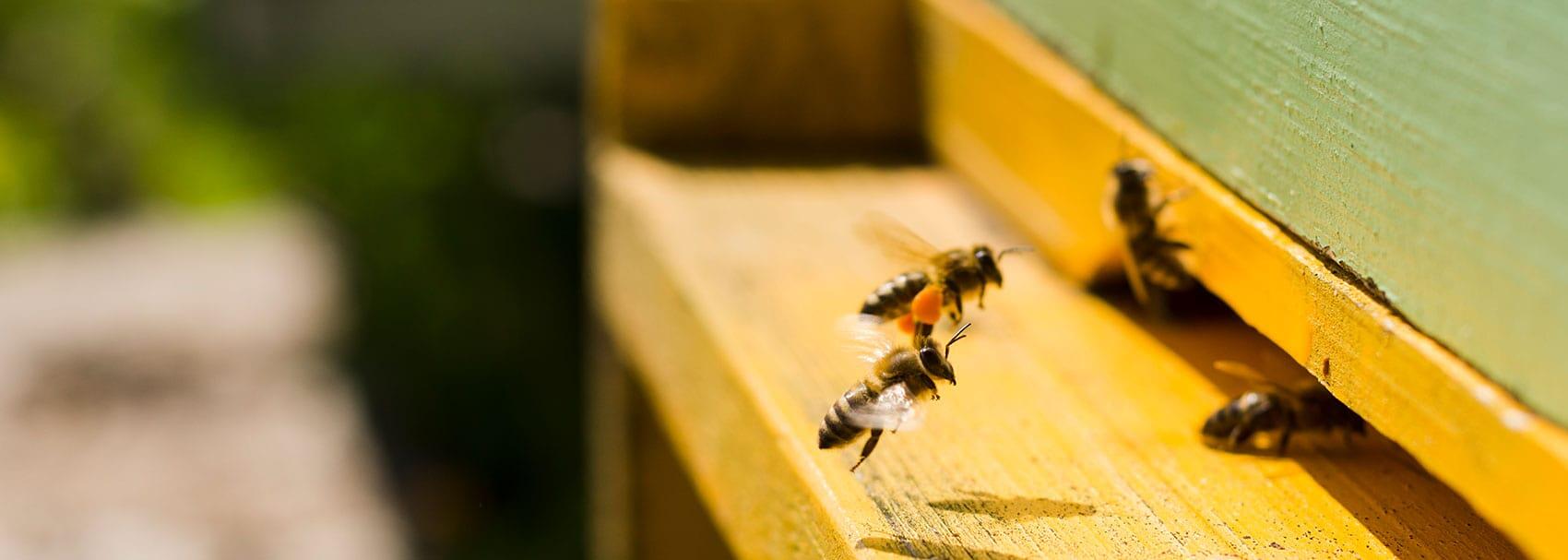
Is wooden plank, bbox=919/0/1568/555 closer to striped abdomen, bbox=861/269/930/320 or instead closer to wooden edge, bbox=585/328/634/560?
striped abdomen, bbox=861/269/930/320

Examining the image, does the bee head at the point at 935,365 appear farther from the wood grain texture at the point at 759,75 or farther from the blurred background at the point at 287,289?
the blurred background at the point at 287,289

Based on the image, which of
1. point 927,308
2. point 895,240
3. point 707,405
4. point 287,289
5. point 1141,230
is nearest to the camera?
point 927,308

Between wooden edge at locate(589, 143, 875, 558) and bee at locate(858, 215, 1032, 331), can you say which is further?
bee at locate(858, 215, 1032, 331)

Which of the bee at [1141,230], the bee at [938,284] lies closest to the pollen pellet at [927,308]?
the bee at [938,284]

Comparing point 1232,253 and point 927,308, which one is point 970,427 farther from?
point 1232,253

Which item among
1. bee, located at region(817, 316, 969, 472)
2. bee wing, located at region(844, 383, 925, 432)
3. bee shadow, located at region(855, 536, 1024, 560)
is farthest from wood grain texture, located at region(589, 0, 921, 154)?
bee shadow, located at region(855, 536, 1024, 560)

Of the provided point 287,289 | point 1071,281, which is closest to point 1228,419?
point 1071,281
